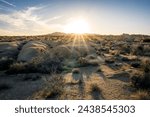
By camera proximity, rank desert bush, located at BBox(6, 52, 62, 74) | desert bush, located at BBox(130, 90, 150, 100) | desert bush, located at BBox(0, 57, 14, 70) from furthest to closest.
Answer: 1. desert bush, located at BBox(0, 57, 14, 70)
2. desert bush, located at BBox(6, 52, 62, 74)
3. desert bush, located at BBox(130, 90, 150, 100)

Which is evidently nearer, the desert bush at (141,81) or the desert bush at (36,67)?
the desert bush at (141,81)

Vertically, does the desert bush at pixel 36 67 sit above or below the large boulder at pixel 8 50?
below

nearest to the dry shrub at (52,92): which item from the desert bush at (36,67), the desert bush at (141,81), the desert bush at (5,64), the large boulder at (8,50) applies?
the desert bush at (141,81)

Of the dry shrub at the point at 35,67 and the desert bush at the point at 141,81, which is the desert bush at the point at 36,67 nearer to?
the dry shrub at the point at 35,67

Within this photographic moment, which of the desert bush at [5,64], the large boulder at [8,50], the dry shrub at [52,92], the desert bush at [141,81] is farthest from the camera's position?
the large boulder at [8,50]

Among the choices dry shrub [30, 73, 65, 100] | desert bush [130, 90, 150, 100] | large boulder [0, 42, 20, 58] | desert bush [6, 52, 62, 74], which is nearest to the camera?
desert bush [130, 90, 150, 100]

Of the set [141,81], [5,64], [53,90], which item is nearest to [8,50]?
[5,64]

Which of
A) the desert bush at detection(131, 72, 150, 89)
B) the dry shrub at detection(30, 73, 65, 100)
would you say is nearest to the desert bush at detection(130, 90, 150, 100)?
the desert bush at detection(131, 72, 150, 89)

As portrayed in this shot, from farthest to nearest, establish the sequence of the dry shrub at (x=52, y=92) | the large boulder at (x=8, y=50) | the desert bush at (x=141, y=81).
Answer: the large boulder at (x=8, y=50), the desert bush at (x=141, y=81), the dry shrub at (x=52, y=92)

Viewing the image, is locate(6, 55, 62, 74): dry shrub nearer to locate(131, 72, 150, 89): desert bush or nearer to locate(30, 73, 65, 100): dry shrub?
locate(30, 73, 65, 100): dry shrub

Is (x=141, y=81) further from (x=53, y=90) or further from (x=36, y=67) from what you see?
(x=36, y=67)

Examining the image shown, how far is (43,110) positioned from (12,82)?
6.07 meters

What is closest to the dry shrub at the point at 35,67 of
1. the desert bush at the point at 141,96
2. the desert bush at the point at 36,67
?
the desert bush at the point at 36,67

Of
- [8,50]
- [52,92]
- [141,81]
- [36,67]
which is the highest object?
[8,50]
